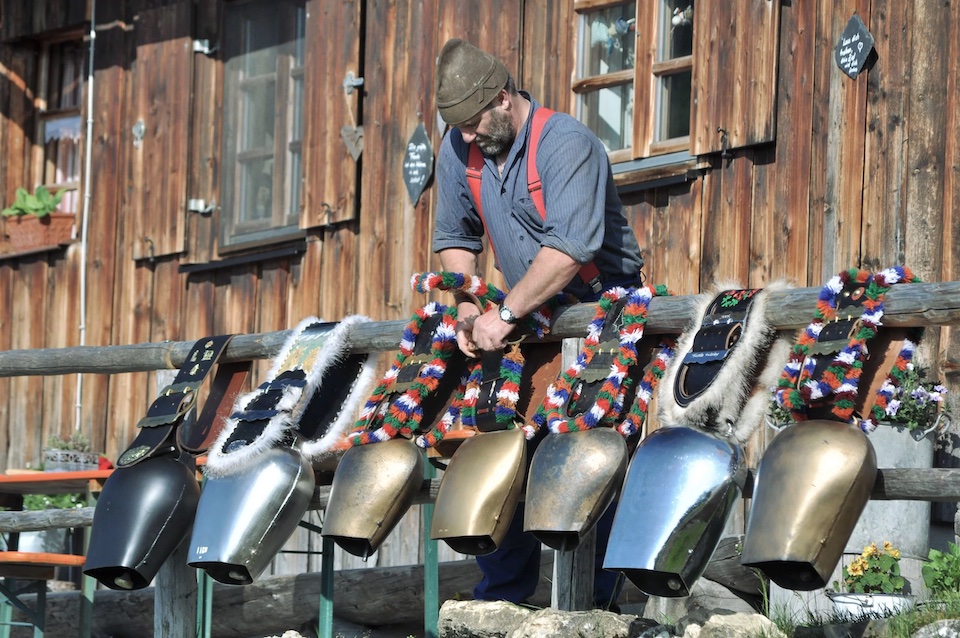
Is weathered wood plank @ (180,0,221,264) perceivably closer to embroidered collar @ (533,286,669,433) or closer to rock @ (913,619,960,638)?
embroidered collar @ (533,286,669,433)

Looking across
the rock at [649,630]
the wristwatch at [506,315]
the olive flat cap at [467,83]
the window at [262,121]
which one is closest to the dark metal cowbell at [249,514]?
the wristwatch at [506,315]

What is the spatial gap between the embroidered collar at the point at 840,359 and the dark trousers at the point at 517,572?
1220mm

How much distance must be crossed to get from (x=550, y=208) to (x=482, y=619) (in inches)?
49.6

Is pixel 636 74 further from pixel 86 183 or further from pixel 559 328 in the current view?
pixel 86 183

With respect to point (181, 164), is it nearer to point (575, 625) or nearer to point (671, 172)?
point (671, 172)

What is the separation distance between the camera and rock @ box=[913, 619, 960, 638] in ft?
12.6

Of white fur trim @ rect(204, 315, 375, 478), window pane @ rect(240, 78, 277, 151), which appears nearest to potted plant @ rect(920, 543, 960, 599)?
white fur trim @ rect(204, 315, 375, 478)

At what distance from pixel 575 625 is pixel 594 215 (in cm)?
102

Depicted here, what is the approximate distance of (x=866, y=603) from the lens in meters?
4.83

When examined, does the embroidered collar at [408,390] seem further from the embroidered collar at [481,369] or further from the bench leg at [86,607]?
the bench leg at [86,607]

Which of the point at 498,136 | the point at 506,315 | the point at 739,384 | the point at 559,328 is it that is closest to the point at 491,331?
the point at 506,315

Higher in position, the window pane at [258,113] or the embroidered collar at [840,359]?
the window pane at [258,113]

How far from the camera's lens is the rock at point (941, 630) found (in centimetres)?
383

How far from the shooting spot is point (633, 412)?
3.67m
